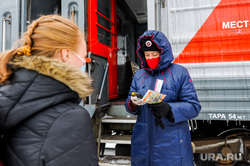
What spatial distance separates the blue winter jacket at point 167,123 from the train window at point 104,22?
1711 millimetres

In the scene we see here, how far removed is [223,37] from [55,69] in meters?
1.94

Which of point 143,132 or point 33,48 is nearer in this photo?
point 33,48

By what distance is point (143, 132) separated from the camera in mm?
1574

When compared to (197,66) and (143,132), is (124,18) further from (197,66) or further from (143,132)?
(143,132)

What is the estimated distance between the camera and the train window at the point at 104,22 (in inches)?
125

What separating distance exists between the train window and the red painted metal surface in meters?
1.53

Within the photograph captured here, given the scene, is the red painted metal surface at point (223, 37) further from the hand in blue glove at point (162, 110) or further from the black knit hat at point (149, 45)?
the hand in blue glove at point (162, 110)

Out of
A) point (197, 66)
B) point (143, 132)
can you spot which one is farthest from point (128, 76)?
point (143, 132)

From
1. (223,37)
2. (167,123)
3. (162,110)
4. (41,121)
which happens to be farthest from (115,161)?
(41,121)

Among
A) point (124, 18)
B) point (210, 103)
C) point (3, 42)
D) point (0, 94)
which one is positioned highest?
point (124, 18)

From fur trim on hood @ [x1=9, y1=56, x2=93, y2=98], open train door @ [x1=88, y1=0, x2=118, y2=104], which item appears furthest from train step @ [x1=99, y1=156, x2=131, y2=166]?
fur trim on hood @ [x1=9, y1=56, x2=93, y2=98]

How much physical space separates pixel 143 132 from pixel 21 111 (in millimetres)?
1099

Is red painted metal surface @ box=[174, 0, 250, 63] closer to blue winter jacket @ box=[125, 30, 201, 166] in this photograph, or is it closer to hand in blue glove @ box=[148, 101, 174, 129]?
blue winter jacket @ box=[125, 30, 201, 166]

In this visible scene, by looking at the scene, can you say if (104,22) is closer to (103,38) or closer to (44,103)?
(103,38)
